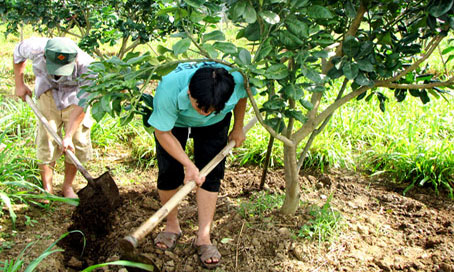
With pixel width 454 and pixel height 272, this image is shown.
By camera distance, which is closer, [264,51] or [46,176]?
[264,51]

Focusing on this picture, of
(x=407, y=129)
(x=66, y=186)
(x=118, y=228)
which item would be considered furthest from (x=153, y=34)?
(x=407, y=129)

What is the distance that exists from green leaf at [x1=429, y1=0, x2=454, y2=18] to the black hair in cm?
97

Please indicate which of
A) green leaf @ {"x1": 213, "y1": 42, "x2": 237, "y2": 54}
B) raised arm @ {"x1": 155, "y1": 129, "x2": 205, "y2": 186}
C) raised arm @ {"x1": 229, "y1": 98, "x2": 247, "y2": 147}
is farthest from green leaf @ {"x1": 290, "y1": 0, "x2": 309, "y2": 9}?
raised arm @ {"x1": 155, "y1": 129, "x2": 205, "y2": 186}

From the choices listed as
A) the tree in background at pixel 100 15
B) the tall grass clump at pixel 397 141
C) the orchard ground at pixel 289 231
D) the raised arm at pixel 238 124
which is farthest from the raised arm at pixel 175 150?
the tall grass clump at pixel 397 141

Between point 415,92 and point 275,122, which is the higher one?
point 415,92

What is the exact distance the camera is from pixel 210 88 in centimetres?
196

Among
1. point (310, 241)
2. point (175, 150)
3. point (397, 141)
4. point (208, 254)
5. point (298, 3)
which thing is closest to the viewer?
point (298, 3)

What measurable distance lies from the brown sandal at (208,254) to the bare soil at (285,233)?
2.1 inches

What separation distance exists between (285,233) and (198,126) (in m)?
0.93

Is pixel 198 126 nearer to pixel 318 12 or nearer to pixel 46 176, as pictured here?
pixel 318 12

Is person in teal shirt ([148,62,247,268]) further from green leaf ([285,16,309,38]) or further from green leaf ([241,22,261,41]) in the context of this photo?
green leaf ([285,16,309,38])

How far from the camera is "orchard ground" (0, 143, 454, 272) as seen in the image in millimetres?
2564

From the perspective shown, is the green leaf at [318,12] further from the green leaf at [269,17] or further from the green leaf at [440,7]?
the green leaf at [440,7]

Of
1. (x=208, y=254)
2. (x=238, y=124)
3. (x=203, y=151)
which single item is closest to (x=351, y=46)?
(x=238, y=124)
